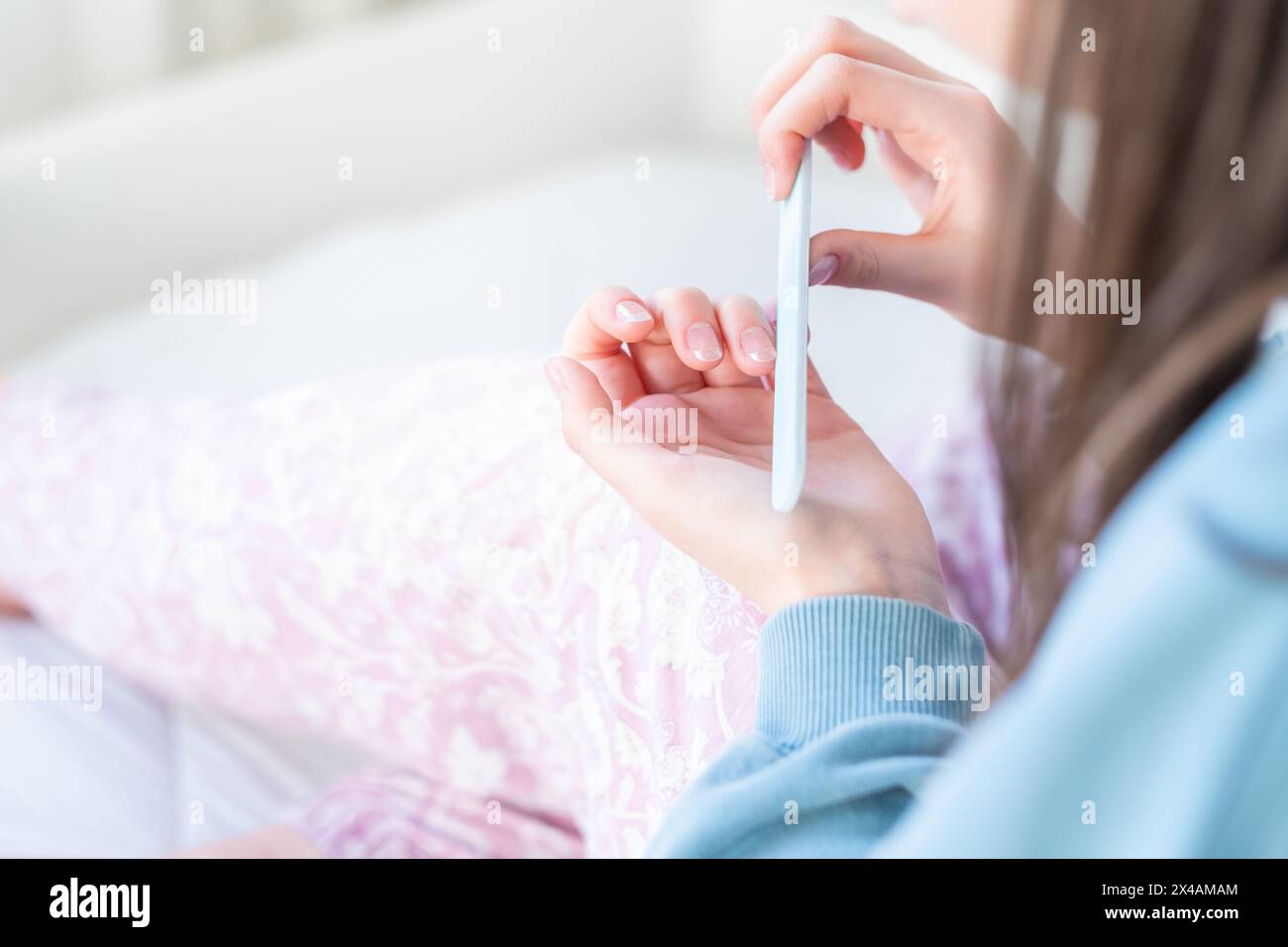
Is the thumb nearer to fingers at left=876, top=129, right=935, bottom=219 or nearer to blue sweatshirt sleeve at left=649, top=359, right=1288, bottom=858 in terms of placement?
fingers at left=876, top=129, right=935, bottom=219

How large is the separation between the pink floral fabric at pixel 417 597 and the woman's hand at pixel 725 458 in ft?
0.16

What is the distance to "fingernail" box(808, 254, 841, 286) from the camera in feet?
1.37

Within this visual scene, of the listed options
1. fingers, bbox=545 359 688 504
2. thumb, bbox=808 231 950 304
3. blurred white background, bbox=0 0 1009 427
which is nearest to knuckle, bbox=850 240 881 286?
thumb, bbox=808 231 950 304

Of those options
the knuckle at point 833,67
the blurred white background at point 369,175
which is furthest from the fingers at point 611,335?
the blurred white background at point 369,175

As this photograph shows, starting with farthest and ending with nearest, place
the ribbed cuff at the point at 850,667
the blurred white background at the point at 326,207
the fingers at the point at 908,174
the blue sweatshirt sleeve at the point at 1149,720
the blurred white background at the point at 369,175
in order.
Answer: the blurred white background at the point at 369,175
the blurred white background at the point at 326,207
the fingers at the point at 908,174
the ribbed cuff at the point at 850,667
the blue sweatshirt sleeve at the point at 1149,720

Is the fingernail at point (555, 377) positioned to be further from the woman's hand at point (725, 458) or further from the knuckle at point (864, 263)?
the knuckle at point (864, 263)

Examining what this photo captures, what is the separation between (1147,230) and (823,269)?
4.8 inches

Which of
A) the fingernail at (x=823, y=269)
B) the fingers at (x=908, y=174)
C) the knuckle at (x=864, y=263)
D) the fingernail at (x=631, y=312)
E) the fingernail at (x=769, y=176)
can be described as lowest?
the fingernail at (x=631, y=312)

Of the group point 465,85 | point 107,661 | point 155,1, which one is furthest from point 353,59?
point 107,661

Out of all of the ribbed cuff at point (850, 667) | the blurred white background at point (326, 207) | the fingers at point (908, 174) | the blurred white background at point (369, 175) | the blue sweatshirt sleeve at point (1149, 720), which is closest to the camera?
the blue sweatshirt sleeve at point (1149, 720)

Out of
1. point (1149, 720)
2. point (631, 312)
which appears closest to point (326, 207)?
point (631, 312)

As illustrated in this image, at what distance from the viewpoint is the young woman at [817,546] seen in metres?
0.28

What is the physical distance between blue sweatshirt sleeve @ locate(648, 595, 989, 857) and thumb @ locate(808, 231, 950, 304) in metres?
0.15

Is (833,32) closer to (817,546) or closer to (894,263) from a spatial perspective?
(894,263)
